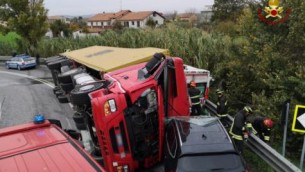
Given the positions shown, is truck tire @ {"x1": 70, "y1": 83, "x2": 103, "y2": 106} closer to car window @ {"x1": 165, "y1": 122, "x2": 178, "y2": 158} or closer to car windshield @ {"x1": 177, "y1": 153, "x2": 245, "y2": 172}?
car window @ {"x1": 165, "y1": 122, "x2": 178, "y2": 158}

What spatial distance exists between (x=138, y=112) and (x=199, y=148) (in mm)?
1613

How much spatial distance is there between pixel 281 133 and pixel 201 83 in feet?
10.2

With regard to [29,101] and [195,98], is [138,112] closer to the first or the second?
[195,98]

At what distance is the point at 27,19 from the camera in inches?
1315

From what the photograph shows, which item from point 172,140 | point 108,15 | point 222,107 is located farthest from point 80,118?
point 108,15

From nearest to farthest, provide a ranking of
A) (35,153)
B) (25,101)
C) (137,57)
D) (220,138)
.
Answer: (35,153) < (220,138) < (137,57) < (25,101)

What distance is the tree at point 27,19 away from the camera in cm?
3350

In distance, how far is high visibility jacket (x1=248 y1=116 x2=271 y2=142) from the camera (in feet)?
25.6

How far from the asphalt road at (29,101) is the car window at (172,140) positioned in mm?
5459

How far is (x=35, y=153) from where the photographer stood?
13.1 ft

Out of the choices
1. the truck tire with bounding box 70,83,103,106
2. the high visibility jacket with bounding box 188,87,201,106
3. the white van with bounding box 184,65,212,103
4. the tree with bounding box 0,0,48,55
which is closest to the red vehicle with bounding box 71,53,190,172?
the truck tire with bounding box 70,83,103,106

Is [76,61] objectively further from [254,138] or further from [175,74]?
[254,138]

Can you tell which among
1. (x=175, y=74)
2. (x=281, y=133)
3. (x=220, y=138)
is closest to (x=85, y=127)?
(x=175, y=74)

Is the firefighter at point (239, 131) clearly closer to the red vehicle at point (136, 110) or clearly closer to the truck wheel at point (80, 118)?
the red vehicle at point (136, 110)
